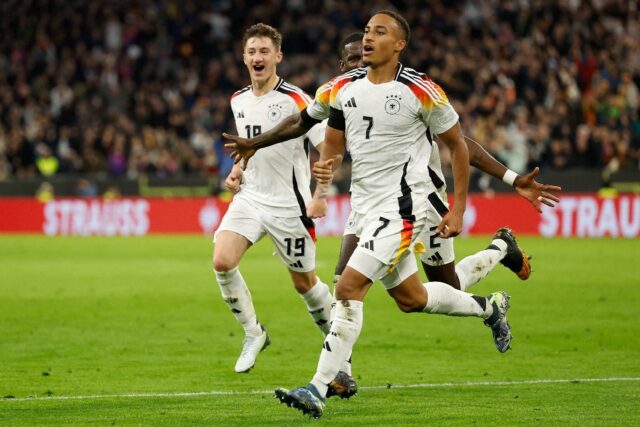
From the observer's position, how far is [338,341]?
293 inches

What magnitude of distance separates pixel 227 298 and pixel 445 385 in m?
1.90

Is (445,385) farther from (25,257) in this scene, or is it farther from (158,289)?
(25,257)

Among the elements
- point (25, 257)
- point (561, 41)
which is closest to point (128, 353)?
point (25, 257)

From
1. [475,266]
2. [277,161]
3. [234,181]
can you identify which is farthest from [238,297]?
[475,266]

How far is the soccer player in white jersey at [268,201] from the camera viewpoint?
9547 millimetres

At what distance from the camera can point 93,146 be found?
1248 inches

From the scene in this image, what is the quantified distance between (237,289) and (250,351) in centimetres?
50

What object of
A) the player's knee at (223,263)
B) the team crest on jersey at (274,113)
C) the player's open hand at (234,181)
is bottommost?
the player's knee at (223,263)

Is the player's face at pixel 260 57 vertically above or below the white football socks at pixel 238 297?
above

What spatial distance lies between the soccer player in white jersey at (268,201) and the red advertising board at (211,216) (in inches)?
634

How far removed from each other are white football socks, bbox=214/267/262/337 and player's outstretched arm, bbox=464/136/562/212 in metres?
2.07

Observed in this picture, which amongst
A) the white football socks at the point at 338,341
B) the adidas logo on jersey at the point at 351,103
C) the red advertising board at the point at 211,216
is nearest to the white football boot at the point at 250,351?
the white football socks at the point at 338,341

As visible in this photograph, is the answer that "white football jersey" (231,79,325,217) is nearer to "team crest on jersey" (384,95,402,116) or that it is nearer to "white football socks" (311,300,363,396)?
"team crest on jersey" (384,95,402,116)

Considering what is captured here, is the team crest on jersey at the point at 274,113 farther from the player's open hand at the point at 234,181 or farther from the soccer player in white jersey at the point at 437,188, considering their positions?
the soccer player in white jersey at the point at 437,188
